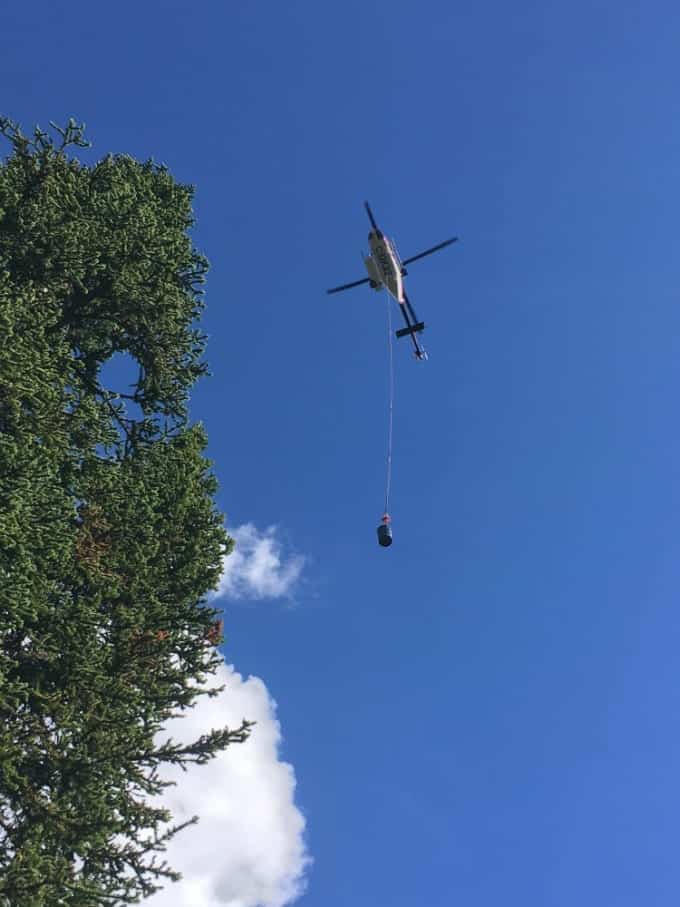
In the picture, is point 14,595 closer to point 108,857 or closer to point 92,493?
point 92,493

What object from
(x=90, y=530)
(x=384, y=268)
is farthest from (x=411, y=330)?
(x=90, y=530)

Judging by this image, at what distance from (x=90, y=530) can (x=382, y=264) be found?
38.9ft

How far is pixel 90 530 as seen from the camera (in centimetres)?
1667

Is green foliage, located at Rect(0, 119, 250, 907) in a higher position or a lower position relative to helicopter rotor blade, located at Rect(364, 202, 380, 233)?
lower

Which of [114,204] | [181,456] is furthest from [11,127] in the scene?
[181,456]

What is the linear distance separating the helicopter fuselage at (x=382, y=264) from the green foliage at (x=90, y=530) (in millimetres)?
5523

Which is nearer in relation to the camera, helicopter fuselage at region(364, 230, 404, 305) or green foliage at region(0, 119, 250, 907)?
green foliage at region(0, 119, 250, 907)

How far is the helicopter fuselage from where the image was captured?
2261 centimetres

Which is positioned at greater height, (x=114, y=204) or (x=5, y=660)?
(x=114, y=204)

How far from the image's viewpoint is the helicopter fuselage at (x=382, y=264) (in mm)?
22609

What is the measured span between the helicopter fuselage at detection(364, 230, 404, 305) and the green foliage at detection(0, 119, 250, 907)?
5.52m

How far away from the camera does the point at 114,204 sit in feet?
61.4

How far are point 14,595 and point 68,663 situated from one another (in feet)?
8.19

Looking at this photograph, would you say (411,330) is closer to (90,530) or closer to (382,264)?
(382,264)
